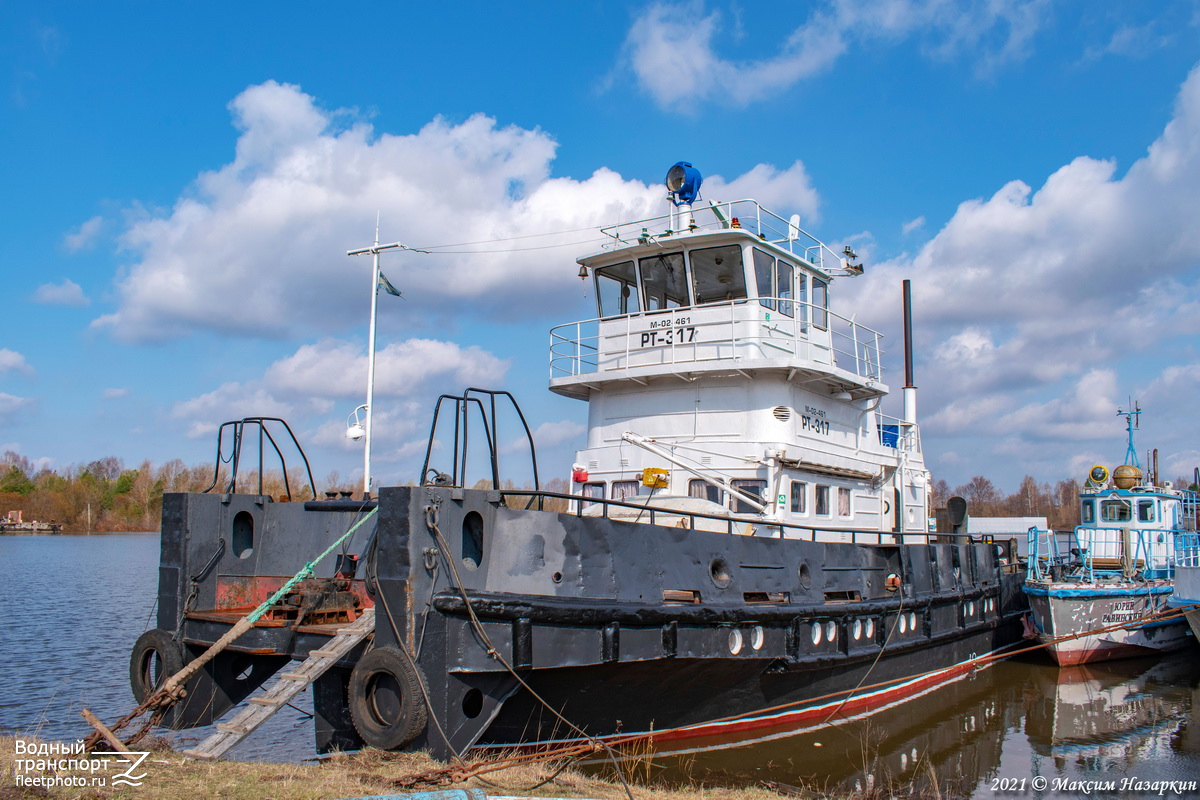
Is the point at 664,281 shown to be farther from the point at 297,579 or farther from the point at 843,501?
the point at 297,579

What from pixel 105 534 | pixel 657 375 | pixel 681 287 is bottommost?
pixel 105 534

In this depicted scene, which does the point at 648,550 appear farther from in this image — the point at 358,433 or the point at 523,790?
the point at 358,433

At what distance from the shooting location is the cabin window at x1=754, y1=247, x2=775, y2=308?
10.5m

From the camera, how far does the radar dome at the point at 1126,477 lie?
16672 millimetres

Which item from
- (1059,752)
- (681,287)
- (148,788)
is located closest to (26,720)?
(148,788)

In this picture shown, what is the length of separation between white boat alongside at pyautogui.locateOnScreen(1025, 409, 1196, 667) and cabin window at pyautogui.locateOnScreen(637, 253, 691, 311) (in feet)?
25.6

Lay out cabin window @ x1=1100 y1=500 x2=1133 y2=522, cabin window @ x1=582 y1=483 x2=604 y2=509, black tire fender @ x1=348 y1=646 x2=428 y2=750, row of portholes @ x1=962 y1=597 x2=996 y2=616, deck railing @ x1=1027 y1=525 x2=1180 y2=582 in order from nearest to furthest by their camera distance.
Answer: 1. black tire fender @ x1=348 y1=646 x2=428 y2=750
2. cabin window @ x1=582 y1=483 x2=604 y2=509
3. row of portholes @ x1=962 y1=597 x2=996 y2=616
4. deck railing @ x1=1027 y1=525 x2=1180 y2=582
5. cabin window @ x1=1100 y1=500 x2=1133 y2=522

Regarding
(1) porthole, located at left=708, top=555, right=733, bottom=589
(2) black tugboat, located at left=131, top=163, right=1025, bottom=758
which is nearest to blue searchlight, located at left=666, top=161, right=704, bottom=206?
(2) black tugboat, located at left=131, top=163, right=1025, bottom=758

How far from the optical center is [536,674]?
6.32 m

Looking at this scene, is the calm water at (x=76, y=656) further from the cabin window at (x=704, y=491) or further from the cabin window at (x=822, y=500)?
the cabin window at (x=822, y=500)

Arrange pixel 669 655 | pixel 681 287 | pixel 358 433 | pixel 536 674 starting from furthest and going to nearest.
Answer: pixel 681 287, pixel 358 433, pixel 669 655, pixel 536 674

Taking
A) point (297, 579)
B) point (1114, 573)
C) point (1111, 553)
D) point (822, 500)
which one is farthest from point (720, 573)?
point (1111, 553)

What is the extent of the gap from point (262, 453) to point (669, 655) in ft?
13.6

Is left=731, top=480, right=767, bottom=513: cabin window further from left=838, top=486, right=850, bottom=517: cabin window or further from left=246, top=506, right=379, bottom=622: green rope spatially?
left=246, top=506, right=379, bottom=622: green rope
